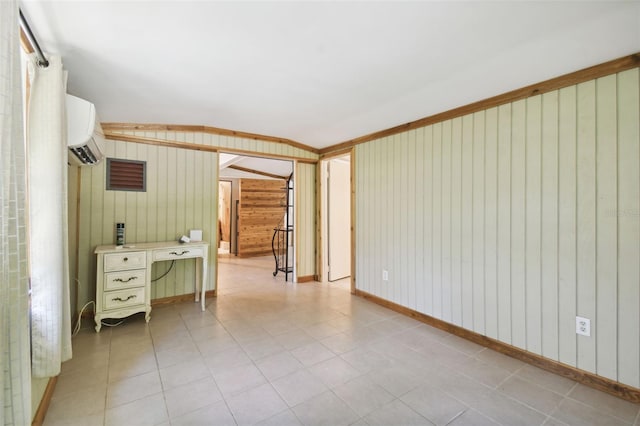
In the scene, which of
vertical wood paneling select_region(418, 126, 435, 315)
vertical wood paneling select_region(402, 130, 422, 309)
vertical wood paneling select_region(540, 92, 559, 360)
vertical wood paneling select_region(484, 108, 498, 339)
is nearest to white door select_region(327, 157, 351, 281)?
vertical wood paneling select_region(402, 130, 422, 309)

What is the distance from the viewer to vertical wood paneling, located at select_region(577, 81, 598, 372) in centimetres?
200

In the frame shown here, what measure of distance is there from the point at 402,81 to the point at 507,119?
3.07 feet

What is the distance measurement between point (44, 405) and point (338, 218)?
3896 millimetres

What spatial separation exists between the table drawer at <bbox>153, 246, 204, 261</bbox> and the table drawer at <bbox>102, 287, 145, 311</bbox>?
362 millimetres

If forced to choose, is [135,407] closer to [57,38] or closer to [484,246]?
[57,38]

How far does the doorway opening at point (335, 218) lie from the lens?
482cm

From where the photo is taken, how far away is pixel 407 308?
3305mm

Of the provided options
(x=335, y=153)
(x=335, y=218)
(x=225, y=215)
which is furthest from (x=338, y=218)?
(x=225, y=215)

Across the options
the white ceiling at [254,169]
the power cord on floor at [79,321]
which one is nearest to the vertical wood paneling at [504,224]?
the power cord on floor at [79,321]

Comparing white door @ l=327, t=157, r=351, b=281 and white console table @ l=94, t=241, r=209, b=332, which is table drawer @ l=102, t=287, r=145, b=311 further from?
white door @ l=327, t=157, r=351, b=281

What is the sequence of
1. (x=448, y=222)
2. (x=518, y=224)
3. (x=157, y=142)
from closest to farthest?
(x=518, y=224)
(x=448, y=222)
(x=157, y=142)

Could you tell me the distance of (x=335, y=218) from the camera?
4891 millimetres

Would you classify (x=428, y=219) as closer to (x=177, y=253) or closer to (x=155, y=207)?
(x=177, y=253)

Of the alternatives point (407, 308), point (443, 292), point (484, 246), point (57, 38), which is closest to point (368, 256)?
point (407, 308)
